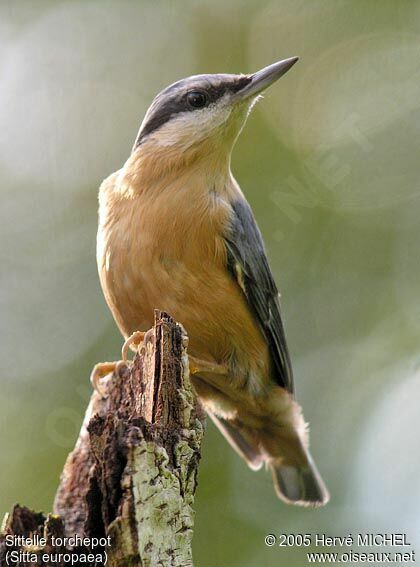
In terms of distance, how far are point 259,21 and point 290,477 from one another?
3389 mm

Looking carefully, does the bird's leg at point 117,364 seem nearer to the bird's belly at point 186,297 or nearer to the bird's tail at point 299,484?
the bird's belly at point 186,297

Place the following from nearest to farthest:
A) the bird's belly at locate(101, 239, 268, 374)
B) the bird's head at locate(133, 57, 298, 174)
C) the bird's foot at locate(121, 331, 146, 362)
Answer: the bird's foot at locate(121, 331, 146, 362) → the bird's belly at locate(101, 239, 268, 374) → the bird's head at locate(133, 57, 298, 174)

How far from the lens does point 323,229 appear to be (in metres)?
6.25

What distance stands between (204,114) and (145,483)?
2592mm

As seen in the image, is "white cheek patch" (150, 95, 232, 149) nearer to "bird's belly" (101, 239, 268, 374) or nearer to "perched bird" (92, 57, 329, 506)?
"perched bird" (92, 57, 329, 506)

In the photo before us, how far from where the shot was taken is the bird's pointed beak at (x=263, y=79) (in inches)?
183

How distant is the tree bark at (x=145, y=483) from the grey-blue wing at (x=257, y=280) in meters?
1.16

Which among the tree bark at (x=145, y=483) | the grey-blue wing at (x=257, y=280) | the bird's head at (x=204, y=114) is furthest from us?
the bird's head at (x=204, y=114)

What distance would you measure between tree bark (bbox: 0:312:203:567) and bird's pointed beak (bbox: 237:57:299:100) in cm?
186

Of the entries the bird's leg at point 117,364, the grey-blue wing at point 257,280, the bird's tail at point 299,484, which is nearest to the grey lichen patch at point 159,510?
the bird's leg at point 117,364

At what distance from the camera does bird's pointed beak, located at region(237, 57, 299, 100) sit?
465cm

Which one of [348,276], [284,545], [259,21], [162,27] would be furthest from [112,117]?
[284,545]

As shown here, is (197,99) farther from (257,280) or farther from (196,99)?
(257,280)

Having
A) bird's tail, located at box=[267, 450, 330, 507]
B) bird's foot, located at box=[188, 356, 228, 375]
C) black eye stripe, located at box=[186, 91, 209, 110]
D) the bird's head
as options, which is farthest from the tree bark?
bird's tail, located at box=[267, 450, 330, 507]
